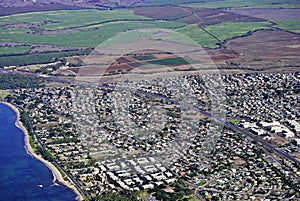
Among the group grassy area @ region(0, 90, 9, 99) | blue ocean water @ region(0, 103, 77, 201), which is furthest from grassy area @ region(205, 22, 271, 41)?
blue ocean water @ region(0, 103, 77, 201)

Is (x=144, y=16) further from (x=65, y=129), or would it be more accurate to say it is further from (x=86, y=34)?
(x=65, y=129)

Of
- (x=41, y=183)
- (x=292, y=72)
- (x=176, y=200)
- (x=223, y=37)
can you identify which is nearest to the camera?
(x=176, y=200)

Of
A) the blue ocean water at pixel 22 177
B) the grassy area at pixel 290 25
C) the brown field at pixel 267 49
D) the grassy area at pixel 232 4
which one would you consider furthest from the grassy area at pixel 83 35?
the blue ocean water at pixel 22 177

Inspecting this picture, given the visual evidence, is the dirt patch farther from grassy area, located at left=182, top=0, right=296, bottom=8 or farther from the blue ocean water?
the blue ocean water

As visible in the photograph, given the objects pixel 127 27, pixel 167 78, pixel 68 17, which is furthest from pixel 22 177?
pixel 68 17

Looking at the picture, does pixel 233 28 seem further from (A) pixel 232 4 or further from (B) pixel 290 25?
(A) pixel 232 4

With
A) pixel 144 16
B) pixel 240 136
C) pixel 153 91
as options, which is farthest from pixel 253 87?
pixel 144 16
